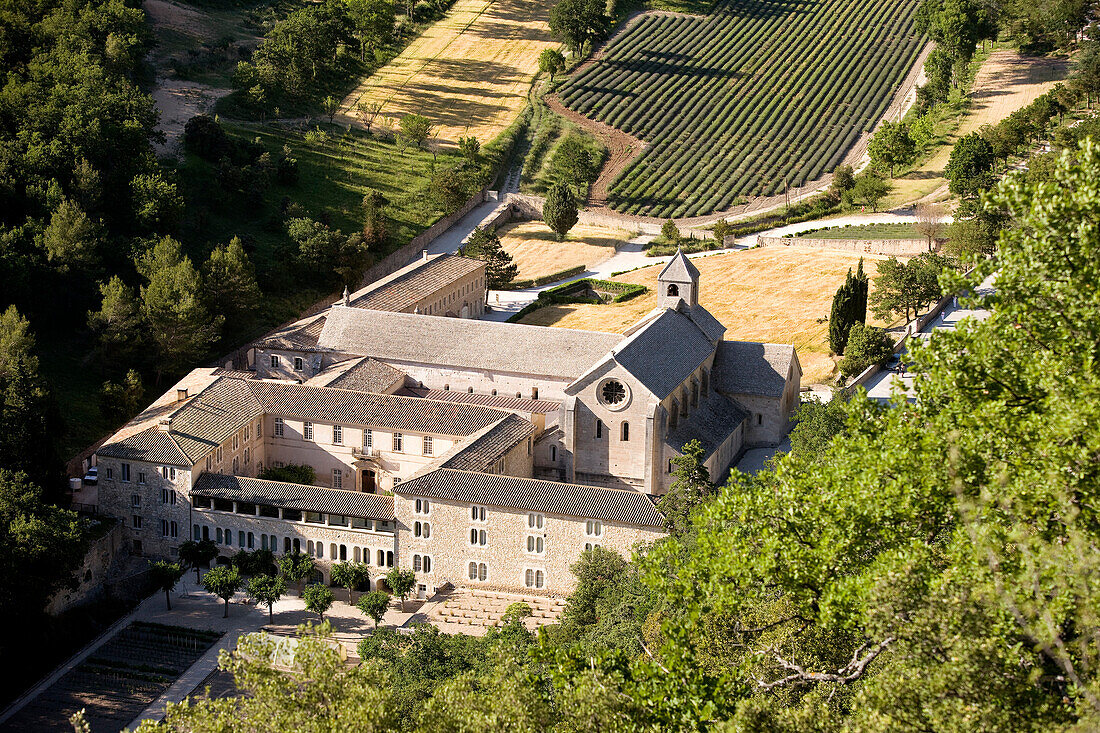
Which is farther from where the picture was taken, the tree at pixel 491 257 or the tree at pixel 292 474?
the tree at pixel 491 257

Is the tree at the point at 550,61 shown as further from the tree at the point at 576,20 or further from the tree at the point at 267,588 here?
the tree at the point at 267,588

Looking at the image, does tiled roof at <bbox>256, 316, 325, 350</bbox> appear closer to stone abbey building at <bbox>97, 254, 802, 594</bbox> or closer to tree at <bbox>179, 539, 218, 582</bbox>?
stone abbey building at <bbox>97, 254, 802, 594</bbox>

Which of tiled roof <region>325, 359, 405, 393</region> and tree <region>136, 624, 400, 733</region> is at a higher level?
tree <region>136, 624, 400, 733</region>

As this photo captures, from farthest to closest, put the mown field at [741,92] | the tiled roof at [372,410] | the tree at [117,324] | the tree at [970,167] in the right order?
the mown field at [741,92]
the tree at [970,167]
the tree at [117,324]
the tiled roof at [372,410]

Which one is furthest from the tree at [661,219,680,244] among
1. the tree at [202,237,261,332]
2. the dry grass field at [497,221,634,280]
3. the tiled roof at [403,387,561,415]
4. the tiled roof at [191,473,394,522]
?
the tiled roof at [191,473,394,522]

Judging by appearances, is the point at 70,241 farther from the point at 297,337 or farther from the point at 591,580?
the point at 591,580

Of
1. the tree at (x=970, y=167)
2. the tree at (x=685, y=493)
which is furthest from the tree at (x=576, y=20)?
the tree at (x=685, y=493)

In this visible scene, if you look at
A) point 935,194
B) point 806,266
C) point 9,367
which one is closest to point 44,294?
point 9,367
